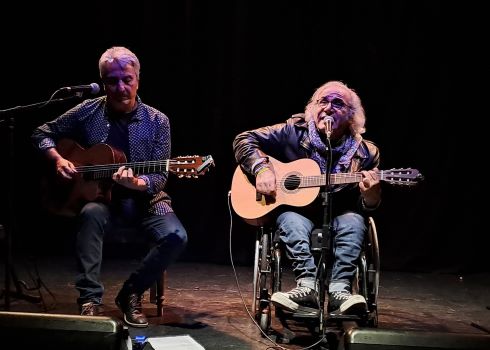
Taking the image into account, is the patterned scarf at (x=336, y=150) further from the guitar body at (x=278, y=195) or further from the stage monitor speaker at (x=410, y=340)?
the stage monitor speaker at (x=410, y=340)

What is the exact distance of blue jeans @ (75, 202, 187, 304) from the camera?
3.49 meters

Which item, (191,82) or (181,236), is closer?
(181,236)

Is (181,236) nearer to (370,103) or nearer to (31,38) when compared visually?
(370,103)

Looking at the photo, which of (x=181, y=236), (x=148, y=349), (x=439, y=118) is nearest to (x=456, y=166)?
(x=439, y=118)

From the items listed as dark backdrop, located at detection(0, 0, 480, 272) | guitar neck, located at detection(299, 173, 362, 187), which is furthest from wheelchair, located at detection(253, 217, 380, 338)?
dark backdrop, located at detection(0, 0, 480, 272)

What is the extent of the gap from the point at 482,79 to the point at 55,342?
4559mm

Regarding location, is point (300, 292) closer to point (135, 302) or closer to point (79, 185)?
point (135, 302)

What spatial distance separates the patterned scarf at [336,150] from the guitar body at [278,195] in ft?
0.34

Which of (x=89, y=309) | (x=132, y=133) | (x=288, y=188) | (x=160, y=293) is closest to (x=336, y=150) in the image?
(x=288, y=188)

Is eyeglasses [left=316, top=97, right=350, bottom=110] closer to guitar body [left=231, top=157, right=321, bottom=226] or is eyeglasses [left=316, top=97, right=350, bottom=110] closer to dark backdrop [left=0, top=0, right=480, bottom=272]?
guitar body [left=231, top=157, right=321, bottom=226]

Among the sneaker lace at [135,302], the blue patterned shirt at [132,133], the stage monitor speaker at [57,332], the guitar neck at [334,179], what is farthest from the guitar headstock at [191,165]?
the stage monitor speaker at [57,332]

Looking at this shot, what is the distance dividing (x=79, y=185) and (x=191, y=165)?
0.72 m

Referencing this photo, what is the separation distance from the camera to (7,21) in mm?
5754

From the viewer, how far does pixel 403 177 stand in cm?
334
